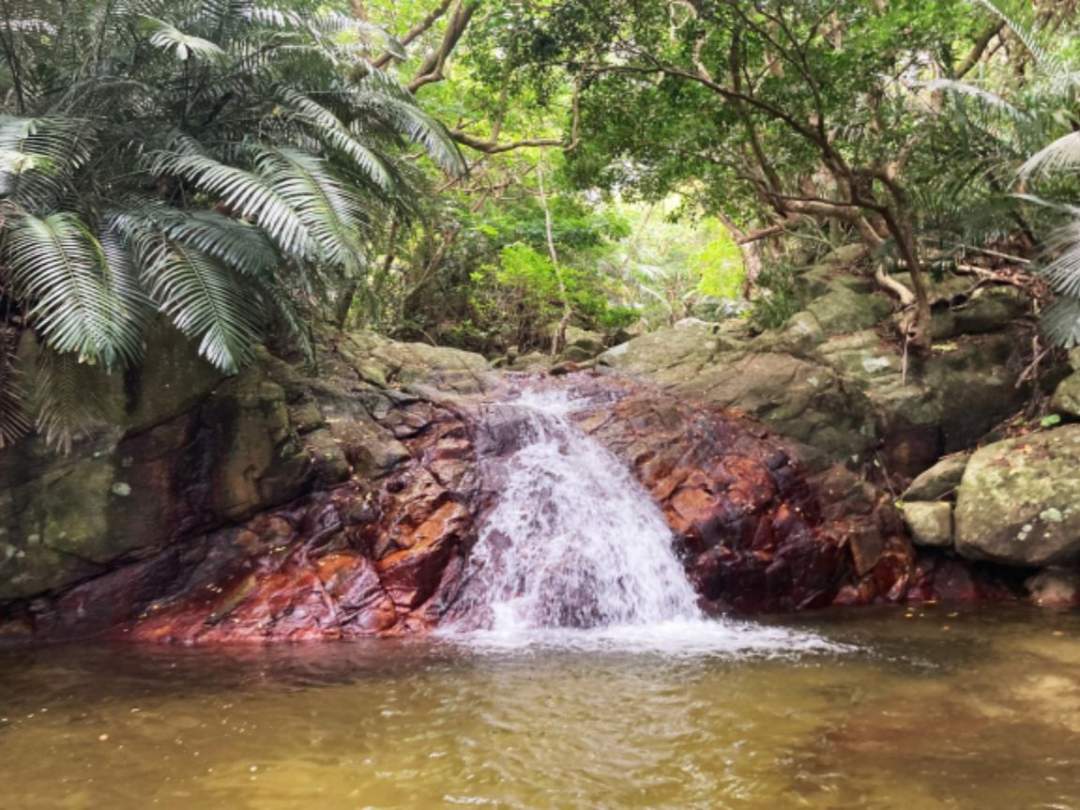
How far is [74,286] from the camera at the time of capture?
5680mm

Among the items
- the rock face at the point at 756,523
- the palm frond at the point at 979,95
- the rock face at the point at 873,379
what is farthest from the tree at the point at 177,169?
the palm frond at the point at 979,95

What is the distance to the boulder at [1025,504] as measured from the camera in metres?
7.47

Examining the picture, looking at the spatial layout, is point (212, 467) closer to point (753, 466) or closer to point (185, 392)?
point (185, 392)

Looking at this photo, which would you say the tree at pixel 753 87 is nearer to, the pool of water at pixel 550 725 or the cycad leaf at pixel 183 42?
the cycad leaf at pixel 183 42

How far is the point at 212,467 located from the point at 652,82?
6371mm

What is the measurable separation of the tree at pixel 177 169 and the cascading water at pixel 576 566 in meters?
2.89

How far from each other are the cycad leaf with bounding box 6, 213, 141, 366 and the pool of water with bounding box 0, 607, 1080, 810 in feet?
7.73

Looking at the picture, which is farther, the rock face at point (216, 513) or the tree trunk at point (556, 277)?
the tree trunk at point (556, 277)

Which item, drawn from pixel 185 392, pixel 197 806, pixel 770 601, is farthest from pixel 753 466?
pixel 197 806

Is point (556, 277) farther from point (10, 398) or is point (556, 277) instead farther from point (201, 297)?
point (10, 398)

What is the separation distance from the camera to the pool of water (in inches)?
137

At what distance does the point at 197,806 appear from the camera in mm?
3355

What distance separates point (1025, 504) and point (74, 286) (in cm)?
865

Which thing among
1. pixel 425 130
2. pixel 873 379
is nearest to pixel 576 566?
pixel 425 130
